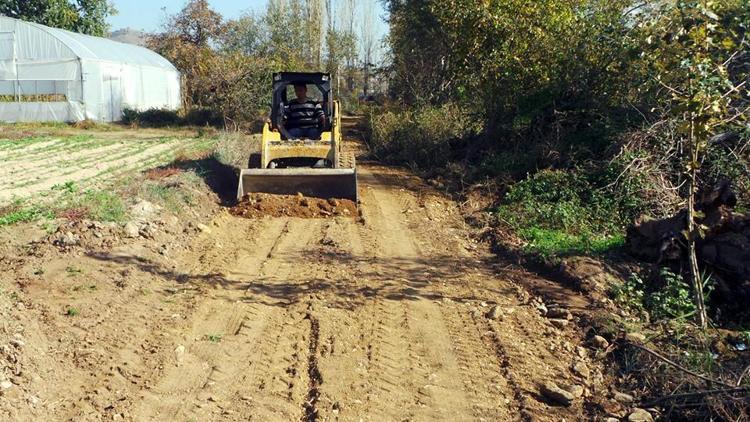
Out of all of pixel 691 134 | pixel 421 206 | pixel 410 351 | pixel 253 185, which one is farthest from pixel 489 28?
pixel 410 351

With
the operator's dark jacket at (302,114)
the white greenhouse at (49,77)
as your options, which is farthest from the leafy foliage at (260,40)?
the operator's dark jacket at (302,114)

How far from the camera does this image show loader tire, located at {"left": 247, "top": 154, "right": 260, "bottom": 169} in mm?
13750

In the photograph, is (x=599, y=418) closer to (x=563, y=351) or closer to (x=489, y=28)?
(x=563, y=351)

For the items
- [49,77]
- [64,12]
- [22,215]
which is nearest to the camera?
[22,215]

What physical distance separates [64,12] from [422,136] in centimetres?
3090

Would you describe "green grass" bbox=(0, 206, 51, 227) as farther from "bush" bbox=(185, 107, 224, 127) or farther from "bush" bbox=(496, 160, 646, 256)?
"bush" bbox=(185, 107, 224, 127)

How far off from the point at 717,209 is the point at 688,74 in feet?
7.88

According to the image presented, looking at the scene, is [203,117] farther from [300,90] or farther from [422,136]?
[300,90]

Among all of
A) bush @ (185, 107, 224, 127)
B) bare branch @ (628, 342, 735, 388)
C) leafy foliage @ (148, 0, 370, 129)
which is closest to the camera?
bare branch @ (628, 342, 735, 388)

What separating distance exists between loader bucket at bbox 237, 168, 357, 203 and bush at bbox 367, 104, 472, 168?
5.05 m

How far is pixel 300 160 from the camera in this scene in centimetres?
1402

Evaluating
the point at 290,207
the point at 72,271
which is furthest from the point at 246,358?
the point at 290,207

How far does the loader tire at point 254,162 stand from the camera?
13.8m

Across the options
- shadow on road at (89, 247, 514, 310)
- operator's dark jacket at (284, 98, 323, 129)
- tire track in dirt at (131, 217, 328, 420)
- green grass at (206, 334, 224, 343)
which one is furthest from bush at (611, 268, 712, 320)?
operator's dark jacket at (284, 98, 323, 129)
